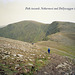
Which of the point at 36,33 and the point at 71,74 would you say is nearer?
→ the point at 71,74

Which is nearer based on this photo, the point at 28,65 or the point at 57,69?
the point at 28,65

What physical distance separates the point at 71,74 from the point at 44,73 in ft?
10.4

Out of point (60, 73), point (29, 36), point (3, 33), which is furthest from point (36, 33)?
point (60, 73)

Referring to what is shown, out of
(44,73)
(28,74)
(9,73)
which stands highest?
(9,73)

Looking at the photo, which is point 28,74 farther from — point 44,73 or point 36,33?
point 36,33

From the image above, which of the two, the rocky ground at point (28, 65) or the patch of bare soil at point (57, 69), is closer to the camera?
the rocky ground at point (28, 65)

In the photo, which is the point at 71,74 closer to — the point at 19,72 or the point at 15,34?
the point at 19,72

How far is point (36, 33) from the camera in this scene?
177m

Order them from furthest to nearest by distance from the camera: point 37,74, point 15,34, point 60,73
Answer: point 15,34 → point 60,73 → point 37,74

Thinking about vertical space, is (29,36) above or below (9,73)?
below

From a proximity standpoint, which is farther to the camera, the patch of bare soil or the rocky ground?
the patch of bare soil

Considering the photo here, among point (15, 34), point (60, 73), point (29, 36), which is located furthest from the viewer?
point (15, 34)

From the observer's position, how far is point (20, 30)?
19612 centimetres

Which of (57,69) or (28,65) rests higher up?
(28,65)
